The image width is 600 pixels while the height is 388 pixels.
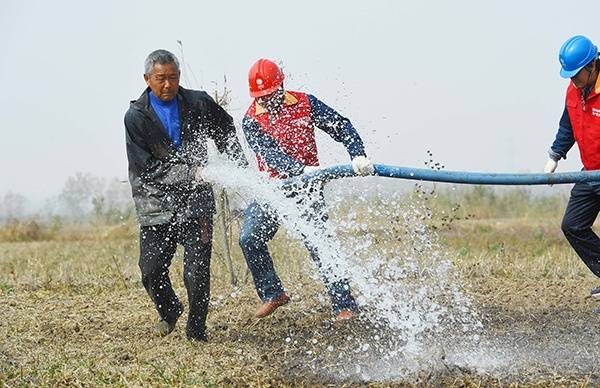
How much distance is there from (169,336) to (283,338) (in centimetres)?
79

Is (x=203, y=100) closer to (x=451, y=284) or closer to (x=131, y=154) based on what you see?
(x=131, y=154)

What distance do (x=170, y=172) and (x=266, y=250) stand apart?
1.01m

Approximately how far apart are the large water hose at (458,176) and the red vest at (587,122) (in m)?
0.58

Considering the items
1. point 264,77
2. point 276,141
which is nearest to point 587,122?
point 276,141

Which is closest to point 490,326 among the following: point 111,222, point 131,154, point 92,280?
point 131,154

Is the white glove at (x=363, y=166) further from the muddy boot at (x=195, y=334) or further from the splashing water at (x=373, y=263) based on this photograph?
the muddy boot at (x=195, y=334)

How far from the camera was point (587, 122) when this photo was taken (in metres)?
6.31

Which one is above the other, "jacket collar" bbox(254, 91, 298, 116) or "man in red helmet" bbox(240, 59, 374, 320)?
"jacket collar" bbox(254, 91, 298, 116)

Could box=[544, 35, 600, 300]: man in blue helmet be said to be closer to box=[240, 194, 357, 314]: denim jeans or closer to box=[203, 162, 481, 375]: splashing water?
box=[203, 162, 481, 375]: splashing water

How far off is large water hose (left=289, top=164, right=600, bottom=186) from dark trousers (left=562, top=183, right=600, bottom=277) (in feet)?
2.54

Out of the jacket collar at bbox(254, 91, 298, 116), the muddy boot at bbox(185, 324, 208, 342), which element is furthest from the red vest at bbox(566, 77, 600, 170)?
the muddy boot at bbox(185, 324, 208, 342)

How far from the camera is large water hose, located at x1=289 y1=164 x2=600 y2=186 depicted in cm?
559

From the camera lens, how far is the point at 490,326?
20.6ft

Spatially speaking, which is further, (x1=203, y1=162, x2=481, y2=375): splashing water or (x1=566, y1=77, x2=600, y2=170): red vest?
(x1=566, y1=77, x2=600, y2=170): red vest
